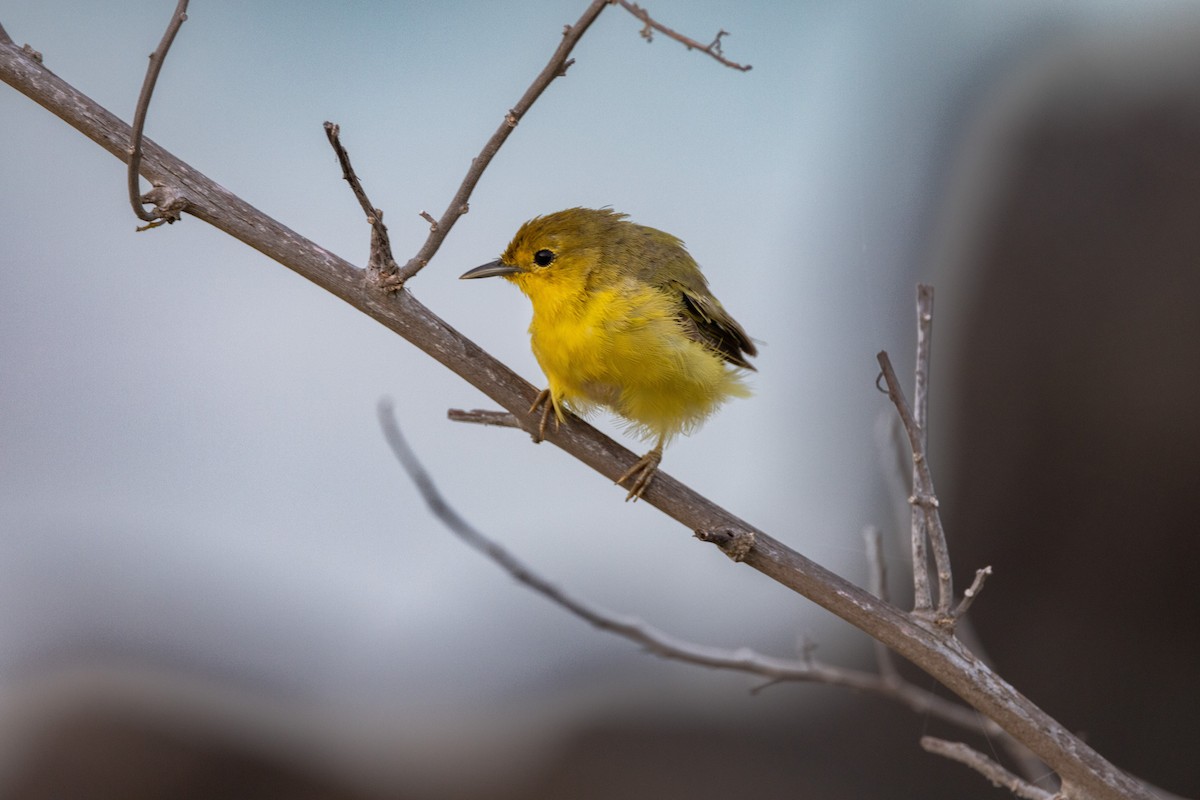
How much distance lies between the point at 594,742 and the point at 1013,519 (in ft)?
4.49

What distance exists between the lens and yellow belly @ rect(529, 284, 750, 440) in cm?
173

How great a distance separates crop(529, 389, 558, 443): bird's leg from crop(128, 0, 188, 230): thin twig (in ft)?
1.78

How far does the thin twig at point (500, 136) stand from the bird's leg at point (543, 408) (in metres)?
0.32

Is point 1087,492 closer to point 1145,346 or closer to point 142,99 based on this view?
point 1145,346

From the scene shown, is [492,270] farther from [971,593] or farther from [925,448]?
[971,593]

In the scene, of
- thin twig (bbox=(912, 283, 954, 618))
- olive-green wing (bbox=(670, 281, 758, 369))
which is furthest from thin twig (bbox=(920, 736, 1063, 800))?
olive-green wing (bbox=(670, 281, 758, 369))

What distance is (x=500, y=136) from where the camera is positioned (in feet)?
3.95

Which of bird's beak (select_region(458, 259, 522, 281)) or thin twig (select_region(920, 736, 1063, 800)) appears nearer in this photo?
thin twig (select_region(920, 736, 1063, 800))

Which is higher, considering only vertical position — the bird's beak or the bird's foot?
the bird's beak

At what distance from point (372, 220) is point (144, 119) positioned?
28 cm

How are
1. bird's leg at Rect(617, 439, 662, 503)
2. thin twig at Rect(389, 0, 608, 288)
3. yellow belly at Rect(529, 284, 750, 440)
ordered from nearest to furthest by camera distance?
thin twig at Rect(389, 0, 608, 288) < bird's leg at Rect(617, 439, 662, 503) < yellow belly at Rect(529, 284, 750, 440)

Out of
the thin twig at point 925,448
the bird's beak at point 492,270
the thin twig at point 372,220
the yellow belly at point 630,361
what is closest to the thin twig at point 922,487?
the thin twig at point 925,448

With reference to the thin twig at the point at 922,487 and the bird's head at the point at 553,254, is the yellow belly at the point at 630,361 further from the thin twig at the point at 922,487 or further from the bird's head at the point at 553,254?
the thin twig at the point at 922,487

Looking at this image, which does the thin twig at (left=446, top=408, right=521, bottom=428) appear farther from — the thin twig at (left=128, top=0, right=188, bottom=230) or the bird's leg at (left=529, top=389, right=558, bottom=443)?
the thin twig at (left=128, top=0, right=188, bottom=230)
